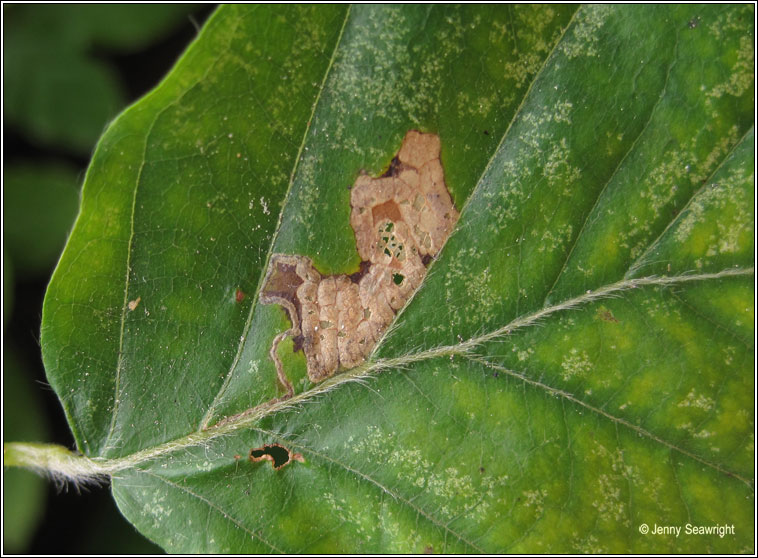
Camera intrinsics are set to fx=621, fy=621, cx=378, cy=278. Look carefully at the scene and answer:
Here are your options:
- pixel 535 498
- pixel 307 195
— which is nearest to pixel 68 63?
pixel 307 195

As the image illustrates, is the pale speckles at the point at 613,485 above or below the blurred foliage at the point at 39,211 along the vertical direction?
below

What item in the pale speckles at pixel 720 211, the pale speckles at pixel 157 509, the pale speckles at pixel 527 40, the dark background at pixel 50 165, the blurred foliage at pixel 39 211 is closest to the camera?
the pale speckles at pixel 527 40

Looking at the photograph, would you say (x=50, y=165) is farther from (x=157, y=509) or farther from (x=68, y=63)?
(x=157, y=509)

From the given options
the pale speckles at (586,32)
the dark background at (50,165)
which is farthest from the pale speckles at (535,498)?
the dark background at (50,165)

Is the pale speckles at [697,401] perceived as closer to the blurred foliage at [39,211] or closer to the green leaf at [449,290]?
the green leaf at [449,290]

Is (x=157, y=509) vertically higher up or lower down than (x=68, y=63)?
lower down

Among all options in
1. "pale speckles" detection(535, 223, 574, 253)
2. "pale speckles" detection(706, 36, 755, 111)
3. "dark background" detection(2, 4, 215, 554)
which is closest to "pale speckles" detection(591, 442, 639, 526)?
"pale speckles" detection(535, 223, 574, 253)
